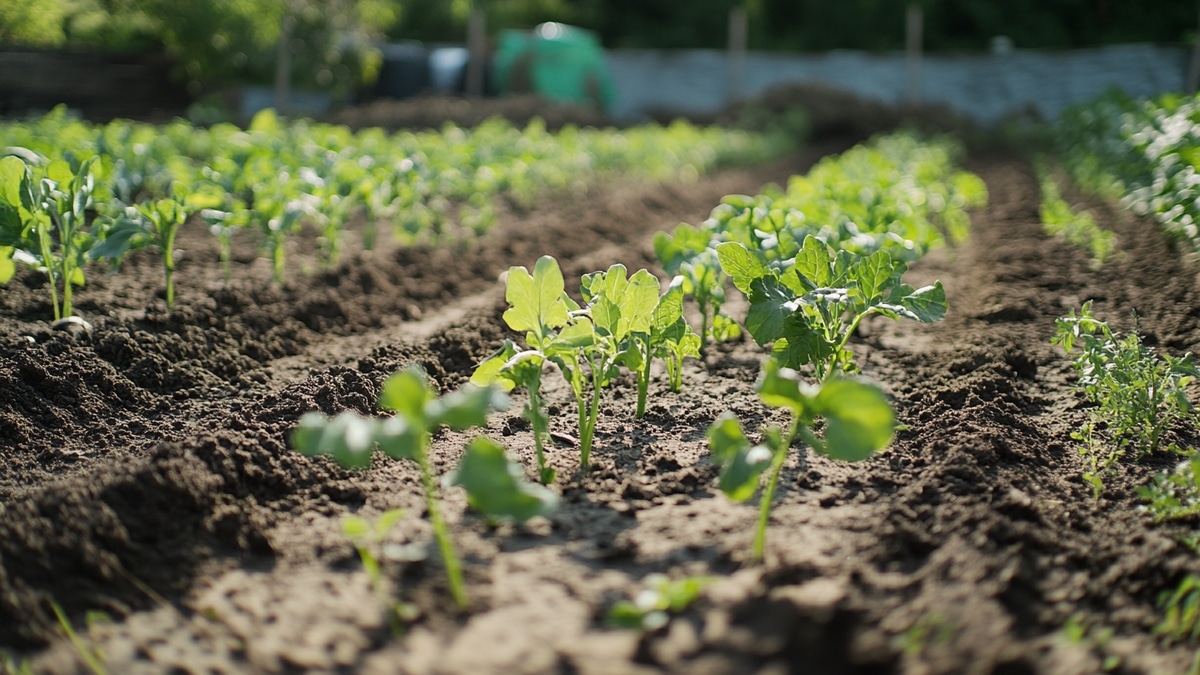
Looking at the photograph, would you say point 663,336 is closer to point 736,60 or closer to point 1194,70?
point 1194,70

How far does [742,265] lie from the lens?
287cm

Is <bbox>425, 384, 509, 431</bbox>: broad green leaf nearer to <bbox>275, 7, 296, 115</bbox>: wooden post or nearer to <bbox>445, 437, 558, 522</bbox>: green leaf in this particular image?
<bbox>445, 437, 558, 522</bbox>: green leaf

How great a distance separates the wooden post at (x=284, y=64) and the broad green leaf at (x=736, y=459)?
1560 centimetres

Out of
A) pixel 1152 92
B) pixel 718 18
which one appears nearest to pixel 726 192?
pixel 1152 92

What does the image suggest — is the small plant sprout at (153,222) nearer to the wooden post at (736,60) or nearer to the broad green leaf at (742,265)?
the broad green leaf at (742,265)

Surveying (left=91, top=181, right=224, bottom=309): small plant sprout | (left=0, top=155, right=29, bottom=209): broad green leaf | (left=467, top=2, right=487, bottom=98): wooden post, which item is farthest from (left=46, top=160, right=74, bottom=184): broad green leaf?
(left=467, top=2, right=487, bottom=98): wooden post

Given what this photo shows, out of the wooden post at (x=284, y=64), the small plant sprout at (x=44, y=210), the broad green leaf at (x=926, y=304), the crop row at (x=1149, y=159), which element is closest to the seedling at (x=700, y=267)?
the broad green leaf at (x=926, y=304)

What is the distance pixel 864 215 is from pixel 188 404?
122 inches

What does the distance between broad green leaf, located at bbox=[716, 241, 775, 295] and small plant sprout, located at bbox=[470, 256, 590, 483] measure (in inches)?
21.8

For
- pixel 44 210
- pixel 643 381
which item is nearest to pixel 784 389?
pixel 643 381

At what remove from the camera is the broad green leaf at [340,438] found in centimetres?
165

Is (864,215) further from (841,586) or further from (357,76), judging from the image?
(357,76)

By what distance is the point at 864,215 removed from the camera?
4.48 m

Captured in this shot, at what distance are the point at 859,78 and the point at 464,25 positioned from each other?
12.5 m
